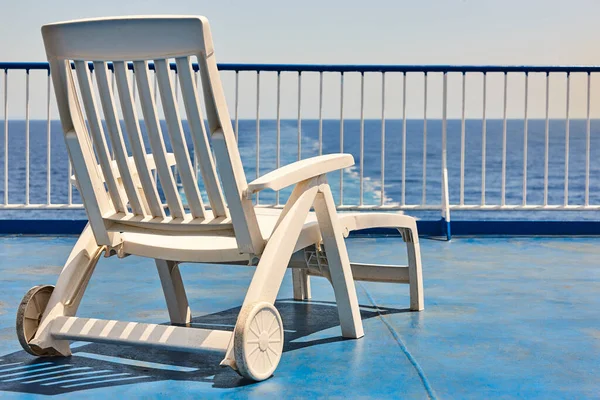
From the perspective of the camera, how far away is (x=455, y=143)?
45.3 meters

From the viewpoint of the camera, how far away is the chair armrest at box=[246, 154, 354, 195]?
220 cm

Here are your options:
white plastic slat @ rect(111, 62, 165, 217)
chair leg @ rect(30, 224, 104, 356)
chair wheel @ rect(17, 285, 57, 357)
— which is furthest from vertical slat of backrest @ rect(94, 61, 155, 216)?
chair wheel @ rect(17, 285, 57, 357)

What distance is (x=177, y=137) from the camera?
231cm

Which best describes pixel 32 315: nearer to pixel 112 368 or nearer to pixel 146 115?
pixel 112 368

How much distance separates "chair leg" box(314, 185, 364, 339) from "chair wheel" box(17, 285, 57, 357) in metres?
0.86

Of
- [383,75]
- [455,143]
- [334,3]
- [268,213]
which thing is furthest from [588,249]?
[334,3]

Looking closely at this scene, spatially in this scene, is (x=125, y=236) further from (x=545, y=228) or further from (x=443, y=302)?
(x=545, y=228)

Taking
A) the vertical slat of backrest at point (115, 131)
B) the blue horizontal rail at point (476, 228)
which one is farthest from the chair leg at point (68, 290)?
the blue horizontal rail at point (476, 228)

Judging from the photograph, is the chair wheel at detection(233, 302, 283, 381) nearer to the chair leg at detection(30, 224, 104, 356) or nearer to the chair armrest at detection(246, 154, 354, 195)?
the chair armrest at detection(246, 154, 354, 195)

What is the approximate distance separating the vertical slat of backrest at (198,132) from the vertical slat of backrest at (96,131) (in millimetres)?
293

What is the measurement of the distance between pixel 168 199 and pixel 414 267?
1144mm

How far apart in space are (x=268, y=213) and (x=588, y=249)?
9.07 feet

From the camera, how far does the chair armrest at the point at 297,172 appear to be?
2195 mm

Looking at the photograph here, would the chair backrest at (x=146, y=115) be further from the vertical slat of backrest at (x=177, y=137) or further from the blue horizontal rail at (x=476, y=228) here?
the blue horizontal rail at (x=476, y=228)
